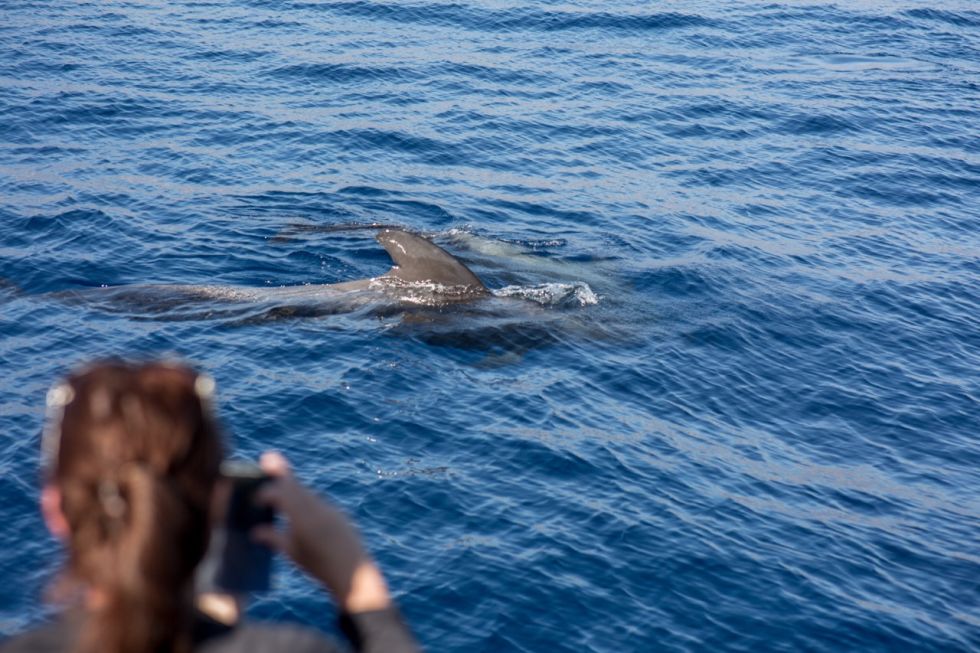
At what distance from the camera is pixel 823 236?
63.2 feet

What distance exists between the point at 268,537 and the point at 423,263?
11904 mm

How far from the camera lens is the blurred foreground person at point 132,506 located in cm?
254

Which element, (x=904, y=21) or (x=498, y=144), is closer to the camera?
(x=498, y=144)

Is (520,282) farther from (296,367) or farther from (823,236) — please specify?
(823,236)

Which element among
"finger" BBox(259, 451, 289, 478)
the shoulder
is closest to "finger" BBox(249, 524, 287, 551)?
"finger" BBox(259, 451, 289, 478)

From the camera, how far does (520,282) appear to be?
1617 centimetres

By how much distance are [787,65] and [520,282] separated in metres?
16.8

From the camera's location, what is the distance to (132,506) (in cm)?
255

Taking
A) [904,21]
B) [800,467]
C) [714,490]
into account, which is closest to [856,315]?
[800,467]

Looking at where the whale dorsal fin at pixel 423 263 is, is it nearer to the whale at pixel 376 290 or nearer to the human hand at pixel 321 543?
the whale at pixel 376 290

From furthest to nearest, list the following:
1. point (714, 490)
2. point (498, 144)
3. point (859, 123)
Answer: point (859, 123), point (498, 144), point (714, 490)

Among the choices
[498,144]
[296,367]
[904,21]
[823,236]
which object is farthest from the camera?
[904,21]

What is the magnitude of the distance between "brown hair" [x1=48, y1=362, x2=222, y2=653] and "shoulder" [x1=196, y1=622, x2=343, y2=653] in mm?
274

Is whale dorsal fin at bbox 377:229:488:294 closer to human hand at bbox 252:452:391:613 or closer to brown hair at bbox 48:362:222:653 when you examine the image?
human hand at bbox 252:452:391:613
